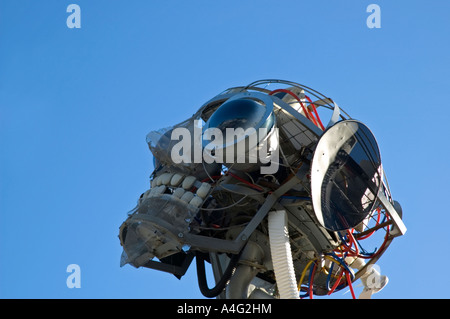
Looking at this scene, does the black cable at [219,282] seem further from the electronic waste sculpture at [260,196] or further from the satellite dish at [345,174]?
the satellite dish at [345,174]

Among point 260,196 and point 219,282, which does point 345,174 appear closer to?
point 260,196

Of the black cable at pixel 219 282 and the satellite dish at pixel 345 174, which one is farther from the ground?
the satellite dish at pixel 345 174

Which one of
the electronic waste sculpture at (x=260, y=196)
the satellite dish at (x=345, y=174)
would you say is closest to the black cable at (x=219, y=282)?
the electronic waste sculpture at (x=260, y=196)

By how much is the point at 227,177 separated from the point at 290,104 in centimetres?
316

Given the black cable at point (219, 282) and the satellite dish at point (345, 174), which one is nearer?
the satellite dish at point (345, 174)

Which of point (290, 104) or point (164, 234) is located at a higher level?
point (290, 104)

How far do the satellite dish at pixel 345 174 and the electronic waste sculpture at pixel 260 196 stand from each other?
28 mm

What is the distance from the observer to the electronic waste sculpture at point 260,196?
20.9 m

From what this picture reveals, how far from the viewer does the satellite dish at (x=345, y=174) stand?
68.2 feet

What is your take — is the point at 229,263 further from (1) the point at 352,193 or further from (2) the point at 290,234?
(1) the point at 352,193

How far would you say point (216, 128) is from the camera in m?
21.2

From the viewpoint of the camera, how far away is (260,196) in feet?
72.8
